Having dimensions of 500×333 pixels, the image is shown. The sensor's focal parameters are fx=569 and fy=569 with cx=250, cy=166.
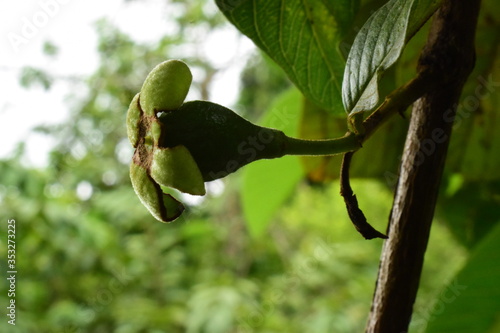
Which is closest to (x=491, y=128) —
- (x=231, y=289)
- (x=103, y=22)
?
(x=231, y=289)

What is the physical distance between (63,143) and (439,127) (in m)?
2.21

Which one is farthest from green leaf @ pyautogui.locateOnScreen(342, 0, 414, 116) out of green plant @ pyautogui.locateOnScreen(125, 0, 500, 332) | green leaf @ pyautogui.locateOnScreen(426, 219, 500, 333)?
green leaf @ pyautogui.locateOnScreen(426, 219, 500, 333)

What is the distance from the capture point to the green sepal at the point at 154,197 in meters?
0.27

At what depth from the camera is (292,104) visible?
2.52 feet

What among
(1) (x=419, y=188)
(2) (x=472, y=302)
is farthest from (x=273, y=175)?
(1) (x=419, y=188)

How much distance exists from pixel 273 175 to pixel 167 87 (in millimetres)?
568

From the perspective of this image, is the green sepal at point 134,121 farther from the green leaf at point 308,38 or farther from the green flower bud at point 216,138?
the green leaf at point 308,38

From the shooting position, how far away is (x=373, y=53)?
0.29 meters

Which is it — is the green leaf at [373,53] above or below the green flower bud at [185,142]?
above

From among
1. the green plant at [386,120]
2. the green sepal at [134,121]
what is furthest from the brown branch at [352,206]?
the green sepal at [134,121]

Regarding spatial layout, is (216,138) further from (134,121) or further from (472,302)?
A: (472,302)

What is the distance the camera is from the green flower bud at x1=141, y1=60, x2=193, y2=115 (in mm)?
268

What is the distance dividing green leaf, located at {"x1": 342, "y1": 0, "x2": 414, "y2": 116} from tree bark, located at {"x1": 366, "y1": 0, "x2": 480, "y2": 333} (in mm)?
30

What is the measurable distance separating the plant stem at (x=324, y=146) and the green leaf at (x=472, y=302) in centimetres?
35
